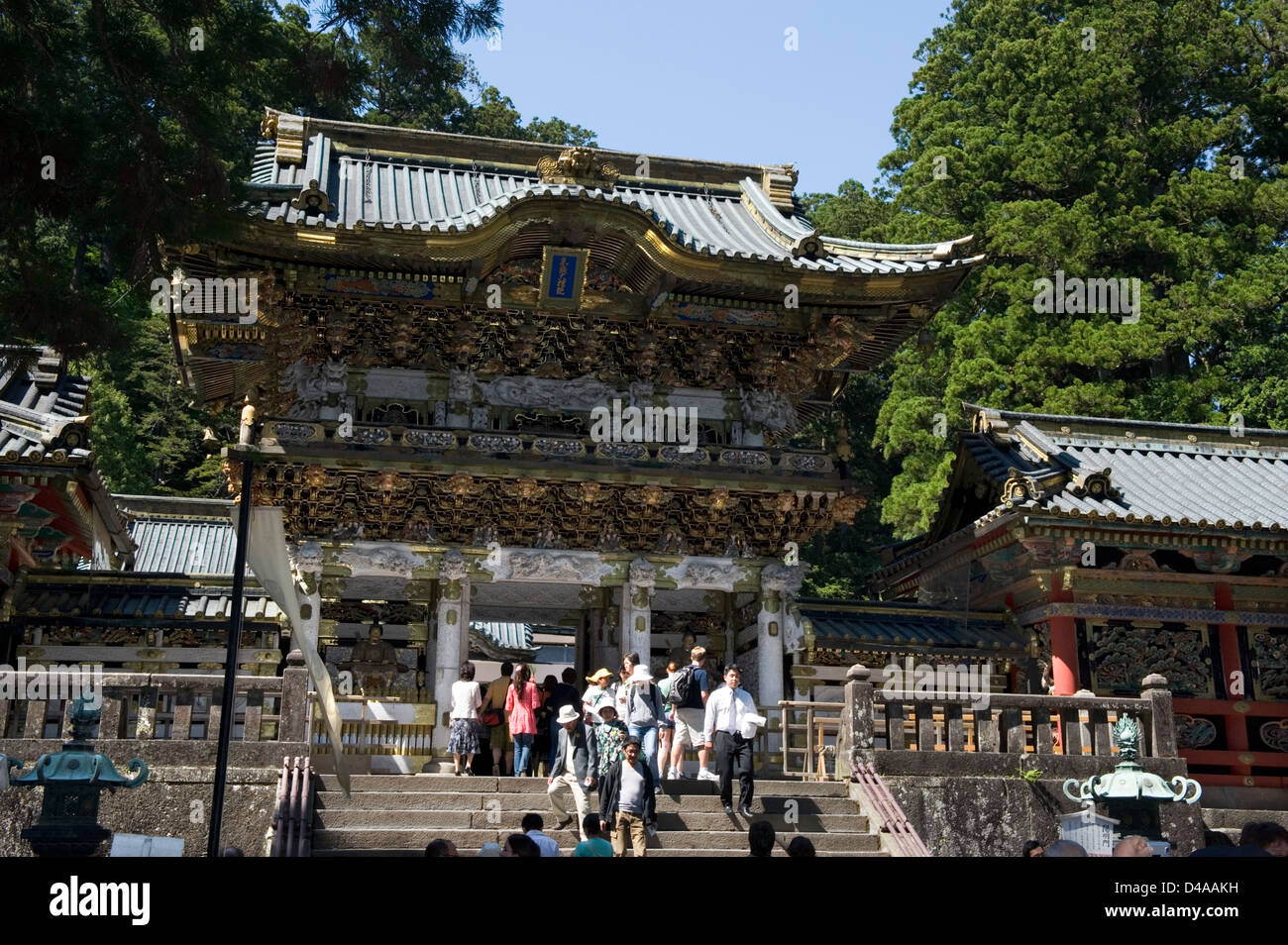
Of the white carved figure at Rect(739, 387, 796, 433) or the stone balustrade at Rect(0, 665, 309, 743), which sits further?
the white carved figure at Rect(739, 387, 796, 433)

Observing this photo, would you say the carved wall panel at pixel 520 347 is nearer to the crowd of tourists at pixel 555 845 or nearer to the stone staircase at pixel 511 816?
the stone staircase at pixel 511 816

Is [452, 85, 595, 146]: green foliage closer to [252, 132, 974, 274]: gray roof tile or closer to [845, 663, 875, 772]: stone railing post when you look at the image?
[252, 132, 974, 274]: gray roof tile

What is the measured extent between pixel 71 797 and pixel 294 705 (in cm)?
300

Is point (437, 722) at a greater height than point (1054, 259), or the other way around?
point (1054, 259)

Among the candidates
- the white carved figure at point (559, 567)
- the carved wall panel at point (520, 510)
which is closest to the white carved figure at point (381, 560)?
the carved wall panel at point (520, 510)

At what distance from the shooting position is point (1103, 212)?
34406mm

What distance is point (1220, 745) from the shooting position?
800 inches

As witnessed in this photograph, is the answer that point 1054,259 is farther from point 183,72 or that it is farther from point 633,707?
point 183,72

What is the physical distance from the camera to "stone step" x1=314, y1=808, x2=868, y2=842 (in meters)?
13.7

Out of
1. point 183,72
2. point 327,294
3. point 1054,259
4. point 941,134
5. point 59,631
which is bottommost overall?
point 59,631

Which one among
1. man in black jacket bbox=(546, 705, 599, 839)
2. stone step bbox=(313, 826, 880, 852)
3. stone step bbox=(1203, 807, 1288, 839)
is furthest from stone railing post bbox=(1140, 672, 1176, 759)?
man in black jacket bbox=(546, 705, 599, 839)

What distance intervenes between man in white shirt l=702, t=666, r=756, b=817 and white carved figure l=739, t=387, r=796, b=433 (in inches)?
268

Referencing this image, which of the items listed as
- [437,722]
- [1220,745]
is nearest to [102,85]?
[437,722]

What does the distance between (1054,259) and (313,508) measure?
21.6 metres
